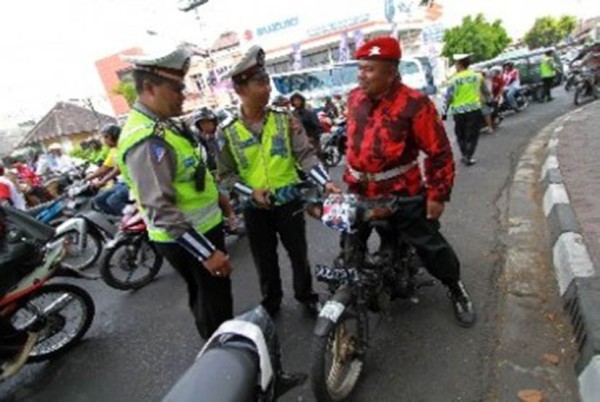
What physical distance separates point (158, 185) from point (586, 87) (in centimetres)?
1487

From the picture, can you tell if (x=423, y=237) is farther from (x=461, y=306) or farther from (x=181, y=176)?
(x=181, y=176)

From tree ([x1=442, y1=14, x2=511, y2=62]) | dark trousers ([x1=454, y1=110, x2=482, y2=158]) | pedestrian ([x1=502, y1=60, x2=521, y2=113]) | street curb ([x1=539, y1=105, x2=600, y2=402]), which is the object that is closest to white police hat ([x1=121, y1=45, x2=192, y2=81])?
street curb ([x1=539, y1=105, x2=600, y2=402])

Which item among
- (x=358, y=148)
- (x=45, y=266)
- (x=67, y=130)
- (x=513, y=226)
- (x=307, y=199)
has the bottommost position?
(x=67, y=130)

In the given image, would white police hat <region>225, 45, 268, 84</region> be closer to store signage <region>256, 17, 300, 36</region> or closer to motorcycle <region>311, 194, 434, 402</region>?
motorcycle <region>311, 194, 434, 402</region>

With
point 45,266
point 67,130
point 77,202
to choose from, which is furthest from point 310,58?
point 45,266

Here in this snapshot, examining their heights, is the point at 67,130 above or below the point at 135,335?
below

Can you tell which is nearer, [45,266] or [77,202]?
[45,266]

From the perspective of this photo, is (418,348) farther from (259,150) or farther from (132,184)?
(132,184)

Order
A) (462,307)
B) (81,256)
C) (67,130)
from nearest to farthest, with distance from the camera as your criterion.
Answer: (462,307)
(81,256)
(67,130)

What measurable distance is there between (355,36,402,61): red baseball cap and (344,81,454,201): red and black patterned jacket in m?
0.18

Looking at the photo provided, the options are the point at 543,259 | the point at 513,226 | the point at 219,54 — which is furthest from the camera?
the point at 219,54

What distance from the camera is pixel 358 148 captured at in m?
2.97

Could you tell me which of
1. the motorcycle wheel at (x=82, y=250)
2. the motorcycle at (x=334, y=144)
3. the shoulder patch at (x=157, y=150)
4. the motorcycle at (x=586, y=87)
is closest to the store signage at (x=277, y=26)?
the motorcycle at (x=586, y=87)

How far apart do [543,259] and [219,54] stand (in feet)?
162
